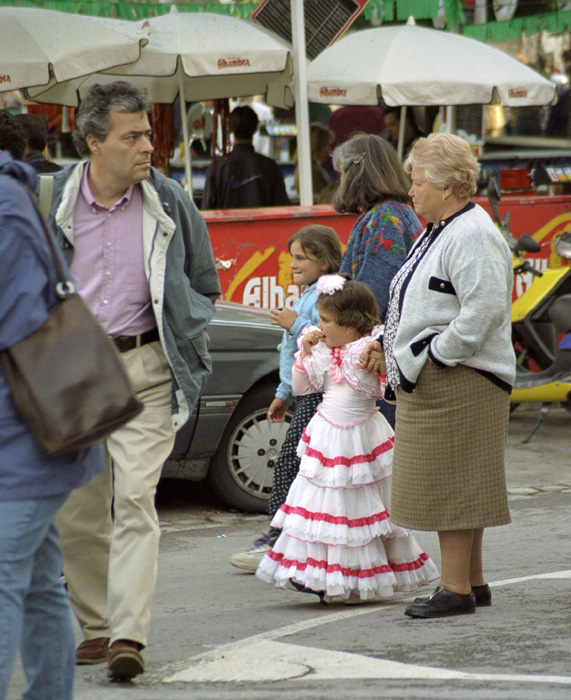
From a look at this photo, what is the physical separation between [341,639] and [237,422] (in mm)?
2640

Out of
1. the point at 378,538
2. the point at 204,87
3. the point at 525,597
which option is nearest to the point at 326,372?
the point at 378,538

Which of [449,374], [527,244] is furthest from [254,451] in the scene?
[527,244]

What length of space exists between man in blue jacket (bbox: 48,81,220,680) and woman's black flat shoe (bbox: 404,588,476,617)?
118 centimetres

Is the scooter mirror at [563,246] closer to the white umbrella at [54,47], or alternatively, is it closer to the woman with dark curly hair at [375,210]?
the white umbrella at [54,47]

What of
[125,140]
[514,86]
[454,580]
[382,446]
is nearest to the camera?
[125,140]

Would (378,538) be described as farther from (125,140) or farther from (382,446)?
(125,140)

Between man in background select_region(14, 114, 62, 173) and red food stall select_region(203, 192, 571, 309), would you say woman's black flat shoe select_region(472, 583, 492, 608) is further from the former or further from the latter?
man in background select_region(14, 114, 62, 173)

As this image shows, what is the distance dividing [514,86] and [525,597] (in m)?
8.22

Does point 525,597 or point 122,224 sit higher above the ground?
point 122,224

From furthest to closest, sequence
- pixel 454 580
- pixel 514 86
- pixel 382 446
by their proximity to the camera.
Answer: pixel 514 86 < pixel 382 446 < pixel 454 580

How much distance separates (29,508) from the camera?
2.92 metres

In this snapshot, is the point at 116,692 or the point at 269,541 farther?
the point at 269,541

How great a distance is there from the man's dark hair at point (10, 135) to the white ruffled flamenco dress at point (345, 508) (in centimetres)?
154

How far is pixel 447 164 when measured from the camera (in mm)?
4605
